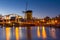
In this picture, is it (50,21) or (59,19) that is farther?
(50,21)

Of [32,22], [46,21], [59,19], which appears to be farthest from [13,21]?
[59,19]

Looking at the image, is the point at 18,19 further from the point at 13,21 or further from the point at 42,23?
the point at 42,23

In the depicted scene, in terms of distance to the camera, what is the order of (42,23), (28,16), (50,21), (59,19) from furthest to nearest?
(28,16)
(42,23)
(50,21)
(59,19)

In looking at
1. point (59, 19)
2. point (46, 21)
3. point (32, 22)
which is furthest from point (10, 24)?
point (59, 19)

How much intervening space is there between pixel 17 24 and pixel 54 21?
556 cm

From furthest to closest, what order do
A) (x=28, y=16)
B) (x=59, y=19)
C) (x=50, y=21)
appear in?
1. (x=28, y=16)
2. (x=50, y=21)
3. (x=59, y=19)

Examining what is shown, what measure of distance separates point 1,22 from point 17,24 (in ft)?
7.38

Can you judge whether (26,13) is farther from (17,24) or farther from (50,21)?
(50,21)

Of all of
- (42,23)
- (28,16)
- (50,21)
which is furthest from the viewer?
(28,16)

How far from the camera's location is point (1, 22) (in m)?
24.0

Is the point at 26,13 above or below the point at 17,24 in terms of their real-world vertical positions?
above

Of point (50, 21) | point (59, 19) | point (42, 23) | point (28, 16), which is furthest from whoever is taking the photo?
point (28, 16)

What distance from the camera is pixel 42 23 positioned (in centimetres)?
2458

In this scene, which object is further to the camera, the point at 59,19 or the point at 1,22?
the point at 1,22
